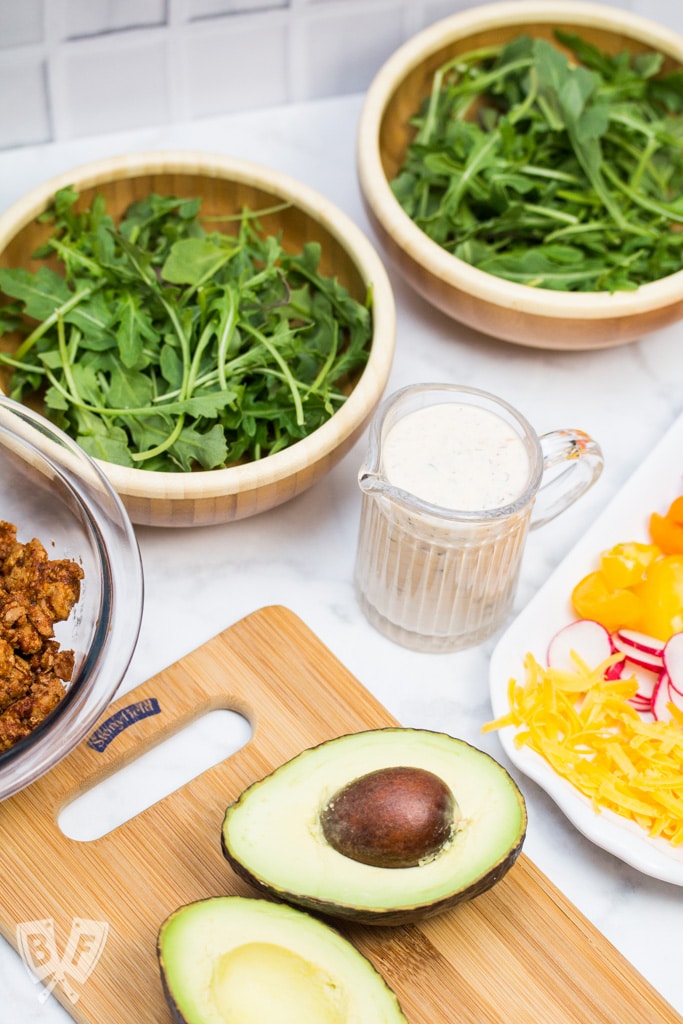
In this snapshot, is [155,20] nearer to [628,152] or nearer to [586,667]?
[628,152]

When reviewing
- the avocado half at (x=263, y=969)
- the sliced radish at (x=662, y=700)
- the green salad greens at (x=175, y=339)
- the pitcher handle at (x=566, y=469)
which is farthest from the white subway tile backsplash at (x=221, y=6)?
the avocado half at (x=263, y=969)

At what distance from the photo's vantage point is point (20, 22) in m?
1.43

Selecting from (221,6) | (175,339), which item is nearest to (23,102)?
(221,6)

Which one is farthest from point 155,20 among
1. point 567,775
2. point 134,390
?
point 567,775

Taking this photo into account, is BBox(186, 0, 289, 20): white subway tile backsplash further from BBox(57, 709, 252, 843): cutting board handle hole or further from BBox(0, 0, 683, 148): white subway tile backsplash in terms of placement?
BBox(57, 709, 252, 843): cutting board handle hole

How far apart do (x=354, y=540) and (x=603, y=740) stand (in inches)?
15.1

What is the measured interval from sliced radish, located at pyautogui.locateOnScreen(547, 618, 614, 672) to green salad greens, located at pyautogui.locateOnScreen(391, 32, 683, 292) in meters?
0.42

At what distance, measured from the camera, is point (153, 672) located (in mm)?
1266

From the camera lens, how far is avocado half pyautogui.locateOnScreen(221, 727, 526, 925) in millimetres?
984

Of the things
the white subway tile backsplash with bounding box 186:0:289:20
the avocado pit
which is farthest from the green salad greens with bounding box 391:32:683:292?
the avocado pit

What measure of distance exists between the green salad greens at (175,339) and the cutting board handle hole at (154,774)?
0.93 feet

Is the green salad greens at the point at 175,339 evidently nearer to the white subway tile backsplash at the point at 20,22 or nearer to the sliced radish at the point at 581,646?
the white subway tile backsplash at the point at 20,22

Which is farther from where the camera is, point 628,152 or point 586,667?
point 628,152

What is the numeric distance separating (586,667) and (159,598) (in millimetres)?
481
